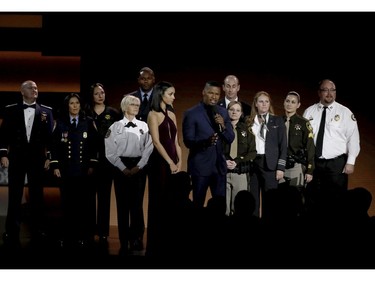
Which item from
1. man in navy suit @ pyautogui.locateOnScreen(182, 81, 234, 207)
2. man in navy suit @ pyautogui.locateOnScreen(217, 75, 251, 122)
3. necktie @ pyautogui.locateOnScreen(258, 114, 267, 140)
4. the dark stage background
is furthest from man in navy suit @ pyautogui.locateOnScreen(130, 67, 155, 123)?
the dark stage background

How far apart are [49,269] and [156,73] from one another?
2.97 metres

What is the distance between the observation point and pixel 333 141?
7547 mm

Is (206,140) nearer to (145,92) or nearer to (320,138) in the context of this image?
(145,92)

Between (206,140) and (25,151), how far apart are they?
1.47m

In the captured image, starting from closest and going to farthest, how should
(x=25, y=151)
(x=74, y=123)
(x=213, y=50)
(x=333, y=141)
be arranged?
1. (x=74, y=123)
2. (x=25, y=151)
3. (x=333, y=141)
4. (x=213, y=50)

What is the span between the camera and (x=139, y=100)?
6.83 m

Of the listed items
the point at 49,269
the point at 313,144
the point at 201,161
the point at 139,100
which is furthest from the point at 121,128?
the point at 313,144

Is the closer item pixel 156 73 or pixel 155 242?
pixel 155 242

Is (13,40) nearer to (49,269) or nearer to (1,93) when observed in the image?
(1,93)

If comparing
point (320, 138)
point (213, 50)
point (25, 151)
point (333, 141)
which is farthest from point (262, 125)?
point (25, 151)

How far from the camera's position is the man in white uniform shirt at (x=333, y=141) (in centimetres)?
752

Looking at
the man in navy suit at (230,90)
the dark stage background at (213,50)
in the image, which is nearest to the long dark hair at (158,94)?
the man in navy suit at (230,90)

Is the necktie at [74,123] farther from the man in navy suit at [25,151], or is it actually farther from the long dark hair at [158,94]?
the long dark hair at [158,94]

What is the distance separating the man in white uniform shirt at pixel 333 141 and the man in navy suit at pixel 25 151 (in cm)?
238
